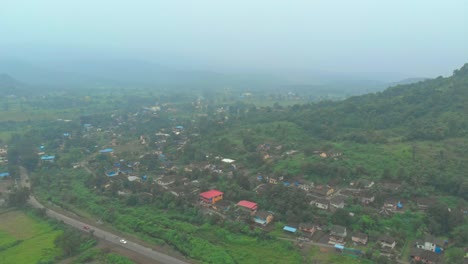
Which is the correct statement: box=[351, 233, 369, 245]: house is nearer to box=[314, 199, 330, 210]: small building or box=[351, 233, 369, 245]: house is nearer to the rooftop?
box=[314, 199, 330, 210]: small building

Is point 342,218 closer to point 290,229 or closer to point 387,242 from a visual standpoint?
point 387,242

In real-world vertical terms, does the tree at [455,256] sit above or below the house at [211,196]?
above

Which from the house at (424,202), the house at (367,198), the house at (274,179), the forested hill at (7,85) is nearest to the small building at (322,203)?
the house at (367,198)

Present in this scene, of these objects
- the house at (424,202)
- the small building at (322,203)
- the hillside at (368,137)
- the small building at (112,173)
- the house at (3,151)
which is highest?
the hillside at (368,137)

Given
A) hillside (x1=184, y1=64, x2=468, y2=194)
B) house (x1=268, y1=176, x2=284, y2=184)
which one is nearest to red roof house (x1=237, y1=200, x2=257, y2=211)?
house (x1=268, y1=176, x2=284, y2=184)

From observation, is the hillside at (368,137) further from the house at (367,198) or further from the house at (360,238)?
the house at (360,238)
